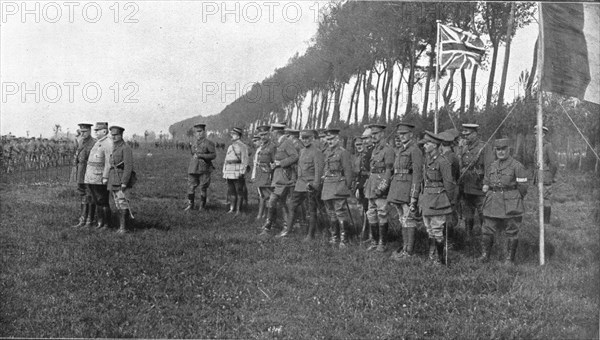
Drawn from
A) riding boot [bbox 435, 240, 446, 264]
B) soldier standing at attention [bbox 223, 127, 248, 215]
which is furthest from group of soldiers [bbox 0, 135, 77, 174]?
riding boot [bbox 435, 240, 446, 264]

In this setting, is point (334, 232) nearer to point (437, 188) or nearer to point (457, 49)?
point (437, 188)

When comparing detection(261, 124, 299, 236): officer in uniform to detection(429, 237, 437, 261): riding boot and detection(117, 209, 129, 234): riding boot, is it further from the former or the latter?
detection(429, 237, 437, 261): riding boot

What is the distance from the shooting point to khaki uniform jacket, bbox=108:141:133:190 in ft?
27.3

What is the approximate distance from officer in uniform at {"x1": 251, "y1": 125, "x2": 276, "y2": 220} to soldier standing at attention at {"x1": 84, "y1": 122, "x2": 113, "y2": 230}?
117 inches

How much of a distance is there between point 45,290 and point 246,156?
19.3ft

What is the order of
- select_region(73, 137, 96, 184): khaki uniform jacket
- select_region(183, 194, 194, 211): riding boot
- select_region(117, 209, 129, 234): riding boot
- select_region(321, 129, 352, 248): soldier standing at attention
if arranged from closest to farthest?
1. select_region(321, 129, 352, 248): soldier standing at attention
2. select_region(117, 209, 129, 234): riding boot
3. select_region(73, 137, 96, 184): khaki uniform jacket
4. select_region(183, 194, 194, 211): riding boot

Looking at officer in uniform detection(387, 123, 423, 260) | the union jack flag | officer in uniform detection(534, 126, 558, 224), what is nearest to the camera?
officer in uniform detection(387, 123, 423, 260)

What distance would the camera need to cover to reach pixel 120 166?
847 centimetres

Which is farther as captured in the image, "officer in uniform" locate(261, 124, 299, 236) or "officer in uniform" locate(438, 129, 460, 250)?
"officer in uniform" locate(261, 124, 299, 236)

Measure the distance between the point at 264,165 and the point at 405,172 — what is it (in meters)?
3.62

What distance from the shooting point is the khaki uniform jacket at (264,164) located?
9.94 meters

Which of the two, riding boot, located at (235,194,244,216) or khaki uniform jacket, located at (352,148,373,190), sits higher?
khaki uniform jacket, located at (352,148,373,190)

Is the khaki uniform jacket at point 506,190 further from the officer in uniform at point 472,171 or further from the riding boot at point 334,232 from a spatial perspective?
the riding boot at point 334,232

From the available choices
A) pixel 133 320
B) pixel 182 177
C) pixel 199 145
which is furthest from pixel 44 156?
pixel 133 320
